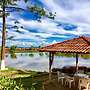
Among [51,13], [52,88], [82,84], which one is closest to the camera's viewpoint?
[82,84]

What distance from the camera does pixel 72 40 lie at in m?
22.7

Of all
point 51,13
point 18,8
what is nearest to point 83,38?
point 51,13

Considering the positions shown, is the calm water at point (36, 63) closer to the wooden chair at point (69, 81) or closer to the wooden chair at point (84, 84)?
the wooden chair at point (69, 81)

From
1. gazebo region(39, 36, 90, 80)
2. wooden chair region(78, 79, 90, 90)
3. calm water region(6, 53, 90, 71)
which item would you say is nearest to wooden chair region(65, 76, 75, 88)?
wooden chair region(78, 79, 90, 90)

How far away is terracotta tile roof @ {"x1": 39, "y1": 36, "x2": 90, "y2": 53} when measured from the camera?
20.1 metres

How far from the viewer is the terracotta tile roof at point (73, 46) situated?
20122 mm

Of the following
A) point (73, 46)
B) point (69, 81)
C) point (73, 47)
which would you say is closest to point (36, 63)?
point (73, 46)

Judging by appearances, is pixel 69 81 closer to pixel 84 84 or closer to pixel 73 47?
pixel 84 84

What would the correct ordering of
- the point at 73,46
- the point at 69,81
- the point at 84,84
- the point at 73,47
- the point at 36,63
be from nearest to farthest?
the point at 84,84 → the point at 69,81 → the point at 73,47 → the point at 73,46 → the point at 36,63

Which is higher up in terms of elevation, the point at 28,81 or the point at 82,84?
the point at 82,84

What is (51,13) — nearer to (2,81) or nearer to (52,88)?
(52,88)

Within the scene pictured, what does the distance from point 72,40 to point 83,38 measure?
0.86 metres

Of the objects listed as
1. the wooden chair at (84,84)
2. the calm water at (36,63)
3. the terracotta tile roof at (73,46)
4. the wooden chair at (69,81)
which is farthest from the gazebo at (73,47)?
the calm water at (36,63)

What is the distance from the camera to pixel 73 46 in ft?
69.2
